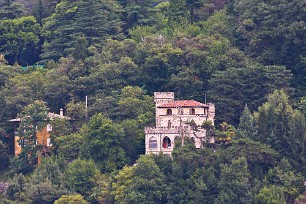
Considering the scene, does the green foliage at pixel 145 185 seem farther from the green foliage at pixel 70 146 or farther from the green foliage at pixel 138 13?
the green foliage at pixel 138 13

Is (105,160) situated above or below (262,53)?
below

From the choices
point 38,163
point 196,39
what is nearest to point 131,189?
point 38,163

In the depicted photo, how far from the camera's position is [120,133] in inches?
3317

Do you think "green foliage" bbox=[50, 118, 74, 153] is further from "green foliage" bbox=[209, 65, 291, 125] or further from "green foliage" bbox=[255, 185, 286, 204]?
"green foliage" bbox=[255, 185, 286, 204]

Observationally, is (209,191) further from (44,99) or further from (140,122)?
(44,99)

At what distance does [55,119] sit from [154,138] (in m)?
7.80

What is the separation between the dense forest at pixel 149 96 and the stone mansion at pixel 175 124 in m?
1.09

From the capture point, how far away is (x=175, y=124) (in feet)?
276

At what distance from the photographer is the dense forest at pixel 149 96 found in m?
80.5

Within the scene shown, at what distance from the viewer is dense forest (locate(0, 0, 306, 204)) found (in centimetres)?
8050

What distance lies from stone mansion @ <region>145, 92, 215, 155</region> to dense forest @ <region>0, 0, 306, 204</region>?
109 centimetres

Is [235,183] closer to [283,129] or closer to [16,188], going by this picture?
[283,129]

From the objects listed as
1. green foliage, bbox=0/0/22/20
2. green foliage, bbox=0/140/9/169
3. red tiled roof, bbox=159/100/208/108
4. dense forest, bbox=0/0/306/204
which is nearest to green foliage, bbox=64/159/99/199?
dense forest, bbox=0/0/306/204

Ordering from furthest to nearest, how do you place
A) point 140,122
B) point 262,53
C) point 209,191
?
point 262,53, point 140,122, point 209,191
